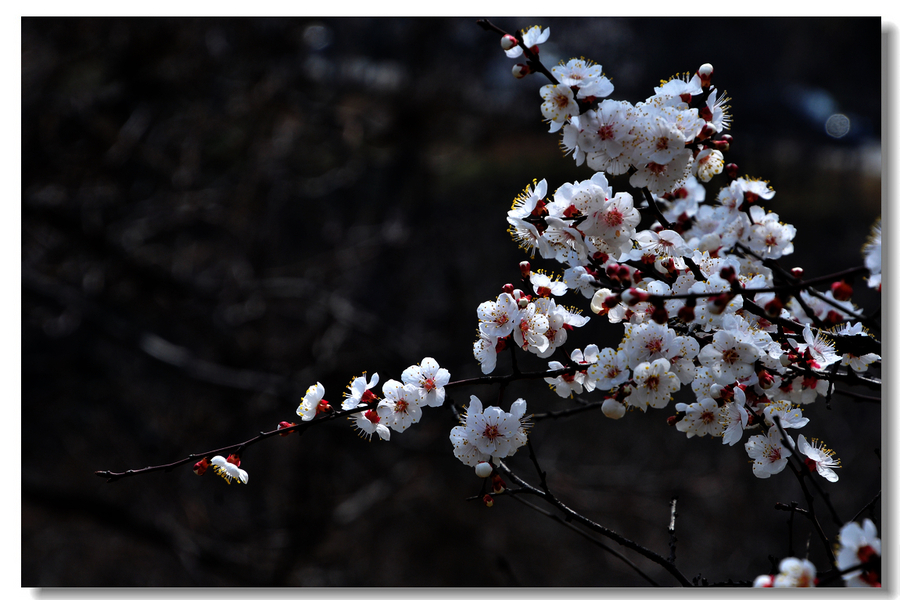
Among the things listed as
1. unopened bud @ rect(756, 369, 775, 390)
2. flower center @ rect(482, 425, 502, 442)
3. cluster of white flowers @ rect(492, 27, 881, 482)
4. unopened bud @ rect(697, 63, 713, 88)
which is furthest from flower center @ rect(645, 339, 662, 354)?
unopened bud @ rect(697, 63, 713, 88)

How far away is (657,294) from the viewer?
28.5 inches

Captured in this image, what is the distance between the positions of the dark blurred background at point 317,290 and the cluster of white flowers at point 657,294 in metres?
1.65

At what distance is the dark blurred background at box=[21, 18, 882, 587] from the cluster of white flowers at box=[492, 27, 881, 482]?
165 cm

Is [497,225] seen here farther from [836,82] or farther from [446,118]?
[836,82]

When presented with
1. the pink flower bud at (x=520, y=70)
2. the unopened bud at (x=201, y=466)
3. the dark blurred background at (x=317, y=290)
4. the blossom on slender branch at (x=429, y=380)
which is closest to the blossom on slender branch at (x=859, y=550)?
the blossom on slender branch at (x=429, y=380)

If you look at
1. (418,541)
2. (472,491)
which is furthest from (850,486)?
(418,541)

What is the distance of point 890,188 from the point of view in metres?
1.09

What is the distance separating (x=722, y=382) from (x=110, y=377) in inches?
126

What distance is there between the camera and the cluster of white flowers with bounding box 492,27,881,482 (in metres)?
0.73

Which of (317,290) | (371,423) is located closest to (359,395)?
(371,423)

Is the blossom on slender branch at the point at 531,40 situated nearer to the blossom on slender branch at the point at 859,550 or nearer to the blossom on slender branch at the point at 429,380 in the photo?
the blossom on slender branch at the point at 429,380

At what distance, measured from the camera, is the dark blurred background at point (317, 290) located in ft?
8.86

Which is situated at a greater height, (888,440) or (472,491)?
(888,440)
